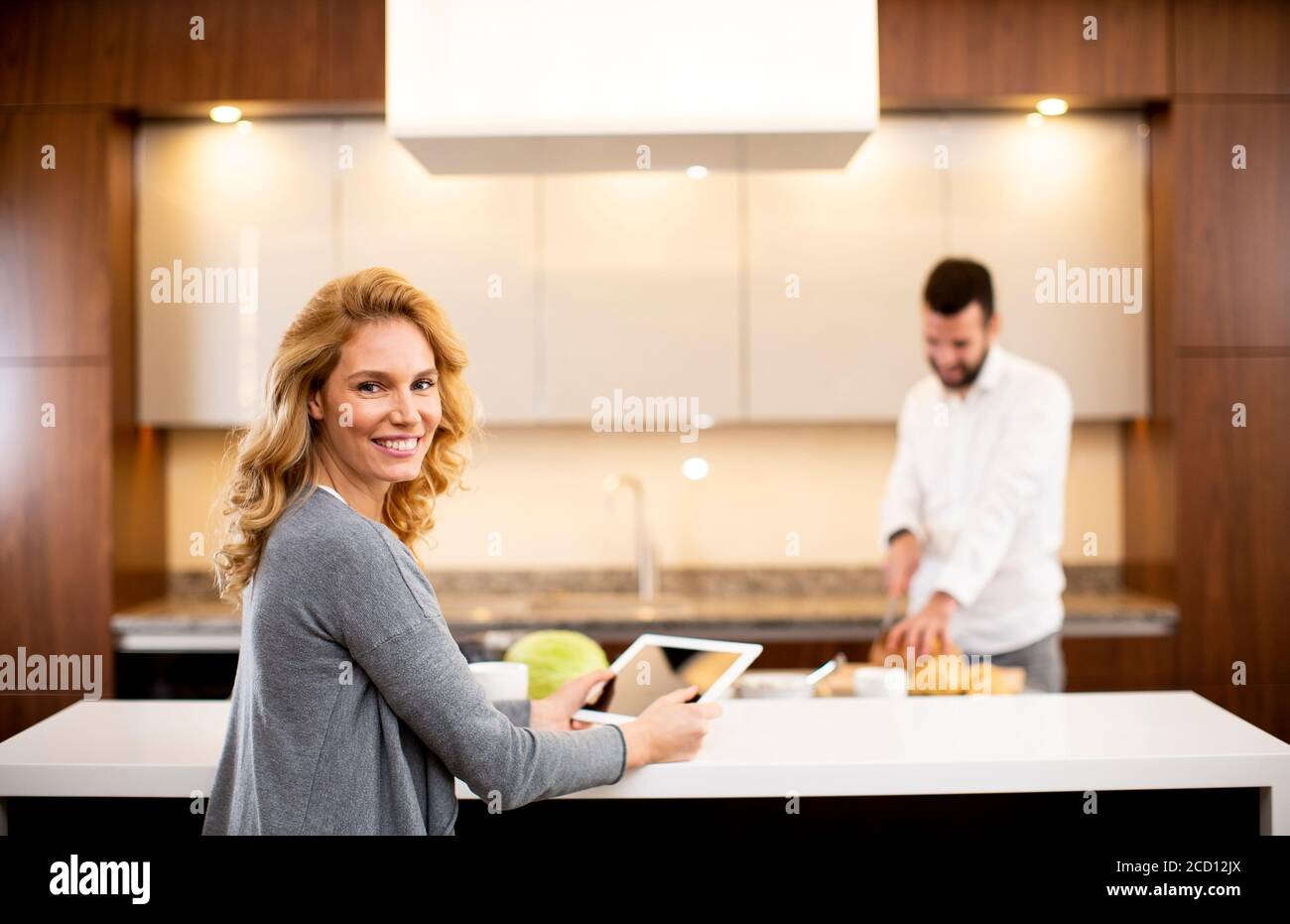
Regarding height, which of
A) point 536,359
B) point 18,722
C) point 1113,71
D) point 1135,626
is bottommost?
point 18,722

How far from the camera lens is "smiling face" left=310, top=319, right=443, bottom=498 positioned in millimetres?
1346

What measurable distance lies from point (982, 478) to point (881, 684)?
4.18 ft

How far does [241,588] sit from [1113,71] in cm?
302

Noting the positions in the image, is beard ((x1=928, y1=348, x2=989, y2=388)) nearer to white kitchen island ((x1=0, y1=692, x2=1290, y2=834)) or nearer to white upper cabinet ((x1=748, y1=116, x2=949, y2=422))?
white upper cabinet ((x1=748, y1=116, x2=949, y2=422))

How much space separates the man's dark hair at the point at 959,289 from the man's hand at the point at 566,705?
1.71 m

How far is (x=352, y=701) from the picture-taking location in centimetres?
125

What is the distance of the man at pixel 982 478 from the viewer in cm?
283

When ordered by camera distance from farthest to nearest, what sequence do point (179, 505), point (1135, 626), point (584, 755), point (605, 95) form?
point (179, 505) → point (1135, 626) → point (605, 95) → point (584, 755)

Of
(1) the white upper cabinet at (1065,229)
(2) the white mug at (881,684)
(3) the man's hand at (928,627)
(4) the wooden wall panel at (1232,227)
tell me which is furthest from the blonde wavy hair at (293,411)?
(4) the wooden wall panel at (1232,227)

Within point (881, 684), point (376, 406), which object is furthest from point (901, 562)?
point (376, 406)
